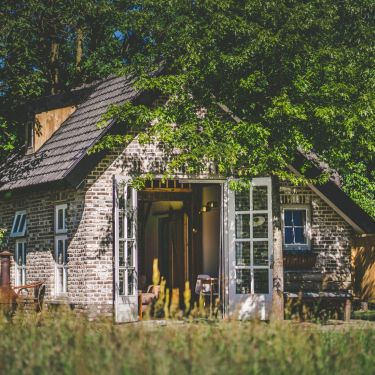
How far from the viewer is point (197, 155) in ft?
52.0

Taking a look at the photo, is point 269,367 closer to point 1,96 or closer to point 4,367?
point 4,367

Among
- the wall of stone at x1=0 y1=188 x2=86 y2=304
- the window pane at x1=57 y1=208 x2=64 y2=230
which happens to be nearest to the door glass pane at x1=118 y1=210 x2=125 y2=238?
the wall of stone at x1=0 y1=188 x2=86 y2=304

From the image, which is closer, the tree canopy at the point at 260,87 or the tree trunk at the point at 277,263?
the tree canopy at the point at 260,87

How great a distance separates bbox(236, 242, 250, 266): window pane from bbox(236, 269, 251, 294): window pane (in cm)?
15

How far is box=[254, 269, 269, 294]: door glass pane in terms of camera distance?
57.7ft

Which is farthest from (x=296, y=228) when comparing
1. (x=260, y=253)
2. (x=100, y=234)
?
(x=100, y=234)

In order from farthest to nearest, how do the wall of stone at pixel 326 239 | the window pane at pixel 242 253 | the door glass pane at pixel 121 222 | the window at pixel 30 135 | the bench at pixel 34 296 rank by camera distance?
the window at pixel 30 135 → the wall of stone at pixel 326 239 → the bench at pixel 34 296 → the window pane at pixel 242 253 → the door glass pane at pixel 121 222

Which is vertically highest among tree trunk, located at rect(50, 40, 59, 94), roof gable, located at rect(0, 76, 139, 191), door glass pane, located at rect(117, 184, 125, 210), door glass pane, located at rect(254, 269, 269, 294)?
tree trunk, located at rect(50, 40, 59, 94)

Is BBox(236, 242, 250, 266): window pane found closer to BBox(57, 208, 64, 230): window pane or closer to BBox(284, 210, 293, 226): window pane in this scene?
BBox(284, 210, 293, 226): window pane

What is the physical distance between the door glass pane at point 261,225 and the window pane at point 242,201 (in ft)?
0.84

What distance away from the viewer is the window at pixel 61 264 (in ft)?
60.5

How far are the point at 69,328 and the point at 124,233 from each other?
7.95 meters

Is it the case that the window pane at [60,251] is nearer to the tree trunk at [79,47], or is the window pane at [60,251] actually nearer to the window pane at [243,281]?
the window pane at [243,281]

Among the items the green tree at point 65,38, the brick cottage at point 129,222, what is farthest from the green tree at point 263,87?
the green tree at point 65,38
